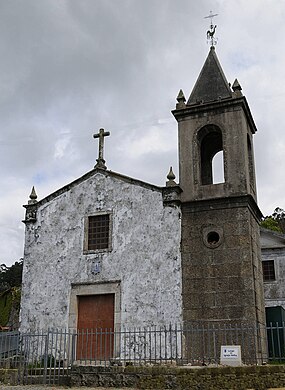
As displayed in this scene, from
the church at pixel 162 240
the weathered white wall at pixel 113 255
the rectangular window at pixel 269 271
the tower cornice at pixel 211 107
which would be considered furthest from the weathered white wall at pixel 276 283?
the weathered white wall at pixel 113 255

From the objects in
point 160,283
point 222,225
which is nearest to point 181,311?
point 160,283

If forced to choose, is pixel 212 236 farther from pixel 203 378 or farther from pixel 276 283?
pixel 276 283

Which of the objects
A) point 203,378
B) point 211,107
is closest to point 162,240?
point 211,107

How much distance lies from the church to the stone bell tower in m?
0.03

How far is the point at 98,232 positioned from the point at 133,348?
4038 mm

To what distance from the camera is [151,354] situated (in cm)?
1477

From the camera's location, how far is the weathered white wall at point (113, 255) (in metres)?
15.4

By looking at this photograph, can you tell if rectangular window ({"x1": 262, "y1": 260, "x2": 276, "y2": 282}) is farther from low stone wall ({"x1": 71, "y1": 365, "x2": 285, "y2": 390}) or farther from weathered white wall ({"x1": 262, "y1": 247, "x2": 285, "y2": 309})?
low stone wall ({"x1": 71, "y1": 365, "x2": 285, "y2": 390})

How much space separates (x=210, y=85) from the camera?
1767 centimetres

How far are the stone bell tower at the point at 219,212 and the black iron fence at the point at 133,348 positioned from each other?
51cm

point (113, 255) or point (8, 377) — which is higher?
point (113, 255)

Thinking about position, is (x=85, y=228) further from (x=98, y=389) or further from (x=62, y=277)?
(x=98, y=389)

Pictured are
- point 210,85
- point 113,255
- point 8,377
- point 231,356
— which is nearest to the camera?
point 231,356

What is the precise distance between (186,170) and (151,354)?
6010 millimetres
